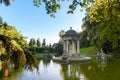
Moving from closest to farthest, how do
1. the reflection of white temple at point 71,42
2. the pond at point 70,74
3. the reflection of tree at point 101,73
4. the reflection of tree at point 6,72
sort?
1. the reflection of tree at point 6,72
2. the reflection of tree at point 101,73
3. the pond at point 70,74
4. the reflection of white temple at point 71,42

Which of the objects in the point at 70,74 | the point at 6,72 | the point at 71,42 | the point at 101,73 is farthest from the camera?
the point at 71,42

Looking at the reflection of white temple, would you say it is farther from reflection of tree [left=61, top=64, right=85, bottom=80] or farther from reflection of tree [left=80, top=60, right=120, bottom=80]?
reflection of tree [left=61, top=64, right=85, bottom=80]

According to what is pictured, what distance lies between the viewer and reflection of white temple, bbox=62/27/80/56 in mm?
44000

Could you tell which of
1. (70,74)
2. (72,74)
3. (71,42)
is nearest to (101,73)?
(72,74)

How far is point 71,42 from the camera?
1839 inches

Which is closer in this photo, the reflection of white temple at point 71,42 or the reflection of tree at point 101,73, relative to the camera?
the reflection of tree at point 101,73

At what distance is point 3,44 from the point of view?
722 centimetres

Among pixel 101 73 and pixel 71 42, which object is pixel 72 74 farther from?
pixel 71 42

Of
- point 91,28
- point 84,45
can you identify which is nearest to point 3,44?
point 91,28

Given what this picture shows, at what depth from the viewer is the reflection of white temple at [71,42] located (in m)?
44.0

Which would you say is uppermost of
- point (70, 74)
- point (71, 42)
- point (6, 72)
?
point (71, 42)

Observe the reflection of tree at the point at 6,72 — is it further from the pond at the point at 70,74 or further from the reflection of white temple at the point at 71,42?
the reflection of white temple at the point at 71,42

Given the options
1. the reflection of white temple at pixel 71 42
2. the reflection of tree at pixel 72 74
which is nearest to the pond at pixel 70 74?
the reflection of tree at pixel 72 74

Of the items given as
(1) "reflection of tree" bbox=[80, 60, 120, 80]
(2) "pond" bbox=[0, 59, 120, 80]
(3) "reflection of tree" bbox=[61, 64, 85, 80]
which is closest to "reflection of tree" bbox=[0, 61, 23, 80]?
(2) "pond" bbox=[0, 59, 120, 80]
